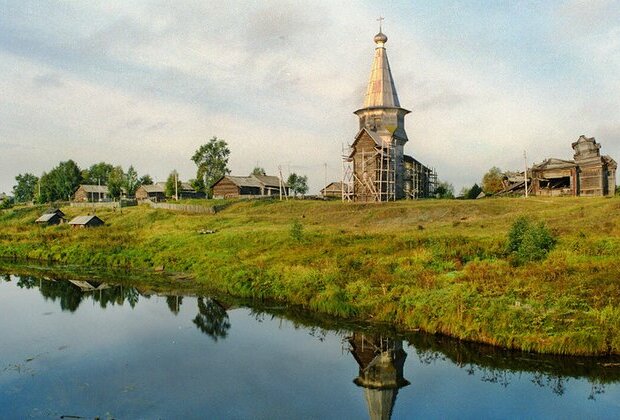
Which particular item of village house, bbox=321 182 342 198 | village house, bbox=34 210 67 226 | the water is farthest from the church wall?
village house, bbox=34 210 67 226

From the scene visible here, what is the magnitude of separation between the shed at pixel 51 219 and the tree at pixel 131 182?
35873 millimetres

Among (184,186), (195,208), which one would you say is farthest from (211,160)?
(195,208)

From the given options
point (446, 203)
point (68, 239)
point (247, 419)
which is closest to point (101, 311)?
point (247, 419)

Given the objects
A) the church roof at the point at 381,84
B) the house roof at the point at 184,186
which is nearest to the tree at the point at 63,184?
the house roof at the point at 184,186

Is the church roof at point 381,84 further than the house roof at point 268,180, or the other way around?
the house roof at point 268,180

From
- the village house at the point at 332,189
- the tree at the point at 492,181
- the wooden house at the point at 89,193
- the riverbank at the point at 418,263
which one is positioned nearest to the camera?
the riverbank at the point at 418,263

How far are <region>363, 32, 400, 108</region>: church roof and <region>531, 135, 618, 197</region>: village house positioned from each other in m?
17.2

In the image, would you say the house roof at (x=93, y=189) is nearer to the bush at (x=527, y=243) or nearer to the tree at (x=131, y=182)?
the tree at (x=131, y=182)

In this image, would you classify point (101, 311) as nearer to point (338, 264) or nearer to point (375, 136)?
point (338, 264)

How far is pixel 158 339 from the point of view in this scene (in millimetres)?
18094

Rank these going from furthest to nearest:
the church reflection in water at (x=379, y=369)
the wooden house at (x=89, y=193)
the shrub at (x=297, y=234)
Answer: the wooden house at (x=89, y=193) < the shrub at (x=297, y=234) < the church reflection in water at (x=379, y=369)

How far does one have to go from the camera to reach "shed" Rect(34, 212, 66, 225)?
54.5 metres

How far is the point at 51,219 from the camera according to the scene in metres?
54.8

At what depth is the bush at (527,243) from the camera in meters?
21.5
